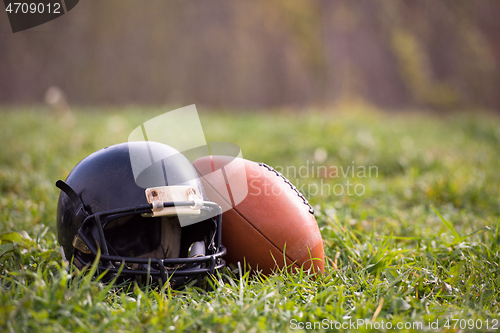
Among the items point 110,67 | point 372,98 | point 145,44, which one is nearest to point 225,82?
point 145,44

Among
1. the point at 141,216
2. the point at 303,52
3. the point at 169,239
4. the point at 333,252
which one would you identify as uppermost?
the point at 303,52

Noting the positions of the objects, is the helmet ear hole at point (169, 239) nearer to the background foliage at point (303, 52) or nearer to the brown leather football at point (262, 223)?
the brown leather football at point (262, 223)

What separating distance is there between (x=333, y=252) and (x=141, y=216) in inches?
41.4

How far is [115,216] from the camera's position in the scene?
1644mm

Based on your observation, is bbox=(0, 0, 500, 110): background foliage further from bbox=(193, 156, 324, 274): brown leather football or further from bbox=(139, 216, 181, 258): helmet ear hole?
bbox=(139, 216, 181, 258): helmet ear hole

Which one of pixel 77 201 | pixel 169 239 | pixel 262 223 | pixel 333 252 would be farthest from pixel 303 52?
pixel 77 201

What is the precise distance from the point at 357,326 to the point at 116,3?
1922 centimetres

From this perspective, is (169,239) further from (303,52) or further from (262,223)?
(303,52)

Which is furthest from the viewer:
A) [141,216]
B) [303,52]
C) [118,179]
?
[303,52]

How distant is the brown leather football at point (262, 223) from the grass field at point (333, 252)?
0.31ft

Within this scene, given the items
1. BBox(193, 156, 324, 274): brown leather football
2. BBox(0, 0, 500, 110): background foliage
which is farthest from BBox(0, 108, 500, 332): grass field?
BBox(0, 0, 500, 110): background foliage

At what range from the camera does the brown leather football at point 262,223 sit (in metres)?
1.87

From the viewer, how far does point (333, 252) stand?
2.18 metres

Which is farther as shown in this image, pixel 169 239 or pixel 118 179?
pixel 169 239
